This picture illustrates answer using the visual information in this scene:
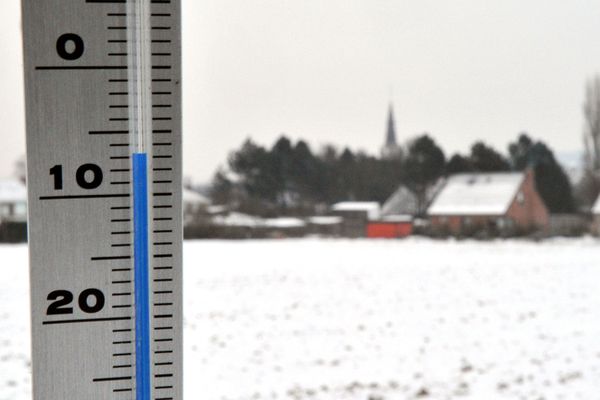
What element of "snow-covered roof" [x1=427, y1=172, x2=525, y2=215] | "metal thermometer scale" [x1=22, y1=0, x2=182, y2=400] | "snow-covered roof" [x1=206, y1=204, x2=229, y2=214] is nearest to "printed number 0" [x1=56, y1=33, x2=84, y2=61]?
"metal thermometer scale" [x1=22, y1=0, x2=182, y2=400]

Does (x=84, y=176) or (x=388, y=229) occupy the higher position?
(x=84, y=176)

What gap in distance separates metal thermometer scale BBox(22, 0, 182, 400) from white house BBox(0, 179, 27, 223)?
91.0 inches

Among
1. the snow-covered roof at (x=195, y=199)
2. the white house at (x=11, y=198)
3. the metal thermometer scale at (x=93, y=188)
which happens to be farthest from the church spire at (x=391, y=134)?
the metal thermometer scale at (x=93, y=188)

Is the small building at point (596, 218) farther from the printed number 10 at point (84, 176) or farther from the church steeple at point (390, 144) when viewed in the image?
the printed number 10 at point (84, 176)

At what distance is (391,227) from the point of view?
468cm

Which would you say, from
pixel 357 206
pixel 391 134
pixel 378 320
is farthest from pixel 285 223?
pixel 378 320

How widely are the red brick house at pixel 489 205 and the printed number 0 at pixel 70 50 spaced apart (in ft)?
13.2

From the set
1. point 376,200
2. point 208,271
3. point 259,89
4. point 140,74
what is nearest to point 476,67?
point 376,200

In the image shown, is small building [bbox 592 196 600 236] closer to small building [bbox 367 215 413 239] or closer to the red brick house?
the red brick house

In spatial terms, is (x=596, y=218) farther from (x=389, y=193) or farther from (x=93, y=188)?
(x=93, y=188)

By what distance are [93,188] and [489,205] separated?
451 centimetres

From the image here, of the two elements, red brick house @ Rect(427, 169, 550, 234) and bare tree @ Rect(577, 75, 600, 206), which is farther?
red brick house @ Rect(427, 169, 550, 234)

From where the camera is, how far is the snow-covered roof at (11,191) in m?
2.75

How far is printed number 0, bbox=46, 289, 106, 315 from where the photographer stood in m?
0.45
